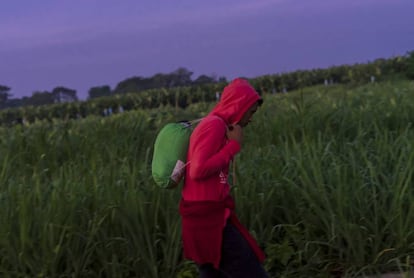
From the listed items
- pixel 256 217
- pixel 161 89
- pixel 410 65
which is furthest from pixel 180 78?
pixel 256 217

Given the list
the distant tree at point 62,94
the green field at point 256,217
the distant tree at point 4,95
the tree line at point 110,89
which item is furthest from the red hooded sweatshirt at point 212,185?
the distant tree at point 62,94

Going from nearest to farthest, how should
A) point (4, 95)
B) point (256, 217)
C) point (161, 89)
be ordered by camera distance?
point (256, 217) → point (4, 95) → point (161, 89)

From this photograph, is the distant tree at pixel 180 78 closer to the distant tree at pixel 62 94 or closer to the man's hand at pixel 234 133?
the distant tree at pixel 62 94

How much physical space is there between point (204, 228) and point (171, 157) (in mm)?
392

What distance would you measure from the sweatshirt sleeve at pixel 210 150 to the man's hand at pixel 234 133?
3 cm

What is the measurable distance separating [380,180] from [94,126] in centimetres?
422

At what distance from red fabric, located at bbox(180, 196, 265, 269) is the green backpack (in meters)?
0.16

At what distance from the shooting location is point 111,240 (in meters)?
4.05

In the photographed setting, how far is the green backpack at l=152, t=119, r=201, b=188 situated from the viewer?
2.99m

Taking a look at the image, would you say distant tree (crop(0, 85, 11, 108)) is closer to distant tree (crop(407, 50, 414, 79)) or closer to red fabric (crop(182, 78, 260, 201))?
distant tree (crop(407, 50, 414, 79))

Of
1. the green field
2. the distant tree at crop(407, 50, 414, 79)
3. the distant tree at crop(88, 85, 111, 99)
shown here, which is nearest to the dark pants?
the green field

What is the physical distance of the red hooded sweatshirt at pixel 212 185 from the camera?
2.94m

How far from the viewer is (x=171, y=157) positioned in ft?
9.86

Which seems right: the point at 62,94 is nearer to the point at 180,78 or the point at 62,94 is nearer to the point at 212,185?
the point at 180,78
